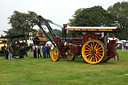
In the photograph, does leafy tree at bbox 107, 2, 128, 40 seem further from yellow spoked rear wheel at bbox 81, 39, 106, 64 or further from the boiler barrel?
yellow spoked rear wheel at bbox 81, 39, 106, 64

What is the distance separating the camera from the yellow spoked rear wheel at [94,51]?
13.4 metres

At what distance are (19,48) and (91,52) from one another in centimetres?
831

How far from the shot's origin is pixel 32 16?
5409cm

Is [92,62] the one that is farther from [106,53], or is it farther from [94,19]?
[94,19]

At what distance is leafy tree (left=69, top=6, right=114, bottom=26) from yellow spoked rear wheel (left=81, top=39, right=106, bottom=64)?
36.6 metres

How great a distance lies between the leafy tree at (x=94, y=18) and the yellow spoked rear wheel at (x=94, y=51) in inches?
1440

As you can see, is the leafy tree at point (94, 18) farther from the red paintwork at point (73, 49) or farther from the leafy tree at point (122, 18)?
the red paintwork at point (73, 49)

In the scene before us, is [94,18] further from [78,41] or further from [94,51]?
[94,51]

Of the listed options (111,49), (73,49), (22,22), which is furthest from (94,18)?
(111,49)

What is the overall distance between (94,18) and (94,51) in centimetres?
3852

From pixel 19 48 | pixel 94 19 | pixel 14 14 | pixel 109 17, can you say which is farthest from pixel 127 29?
pixel 19 48

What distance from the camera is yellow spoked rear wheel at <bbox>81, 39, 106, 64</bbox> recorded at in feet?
44.1

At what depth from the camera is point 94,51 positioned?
13750 millimetres

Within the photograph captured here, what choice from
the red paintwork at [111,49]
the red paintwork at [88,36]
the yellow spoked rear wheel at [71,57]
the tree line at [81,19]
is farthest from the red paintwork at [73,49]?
the tree line at [81,19]
